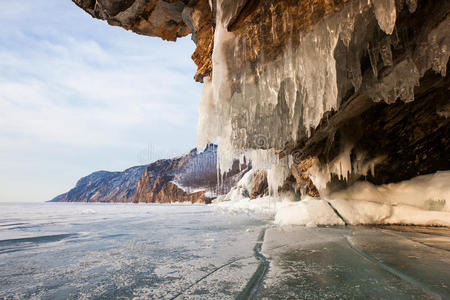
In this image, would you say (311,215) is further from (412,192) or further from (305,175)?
(305,175)

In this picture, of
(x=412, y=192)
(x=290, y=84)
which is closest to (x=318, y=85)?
(x=290, y=84)

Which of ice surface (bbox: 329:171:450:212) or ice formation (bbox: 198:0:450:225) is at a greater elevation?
ice formation (bbox: 198:0:450:225)

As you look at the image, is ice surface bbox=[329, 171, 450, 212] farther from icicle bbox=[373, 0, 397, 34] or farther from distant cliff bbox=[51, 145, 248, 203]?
distant cliff bbox=[51, 145, 248, 203]

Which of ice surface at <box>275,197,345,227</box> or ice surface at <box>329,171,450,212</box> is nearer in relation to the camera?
ice surface at <box>329,171,450,212</box>

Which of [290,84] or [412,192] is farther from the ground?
[290,84]

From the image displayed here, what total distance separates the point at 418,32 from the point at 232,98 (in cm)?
369

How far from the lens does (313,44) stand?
171 inches

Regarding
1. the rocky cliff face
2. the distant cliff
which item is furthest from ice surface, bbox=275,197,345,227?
the distant cliff

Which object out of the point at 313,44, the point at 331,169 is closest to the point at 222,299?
the point at 313,44

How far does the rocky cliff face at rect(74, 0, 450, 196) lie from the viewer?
163 inches

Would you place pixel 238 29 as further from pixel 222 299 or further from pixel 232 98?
pixel 222 299

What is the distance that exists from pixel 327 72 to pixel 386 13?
1370mm

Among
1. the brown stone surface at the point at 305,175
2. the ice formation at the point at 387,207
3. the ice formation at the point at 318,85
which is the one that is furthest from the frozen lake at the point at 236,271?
the brown stone surface at the point at 305,175

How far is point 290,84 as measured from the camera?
5.10m
